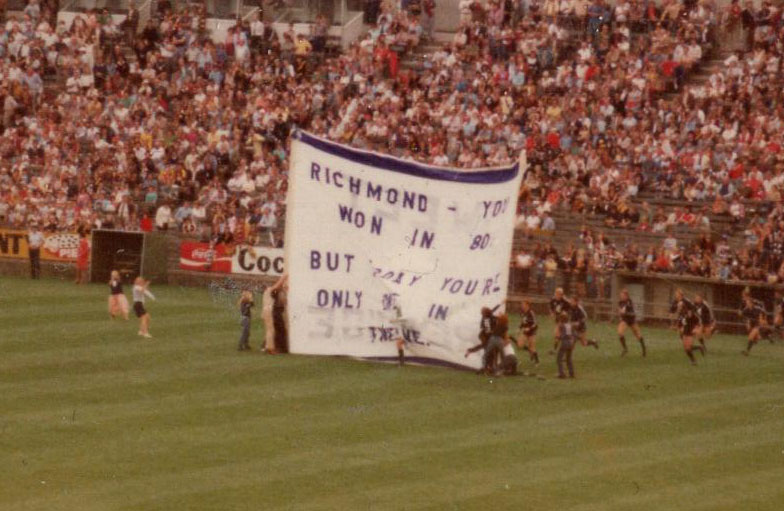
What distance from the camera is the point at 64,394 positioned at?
29.6 m

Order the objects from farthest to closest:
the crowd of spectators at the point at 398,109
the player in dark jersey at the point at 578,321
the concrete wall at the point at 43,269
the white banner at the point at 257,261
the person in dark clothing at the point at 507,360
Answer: the concrete wall at the point at 43,269 < the white banner at the point at 257,261 < the crowd of spectators at the point at 398,109 < the player in dark jersey at the point at 578,321 < the person in dark clothing at the point at 507,360

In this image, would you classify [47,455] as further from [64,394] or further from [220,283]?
[220,283]

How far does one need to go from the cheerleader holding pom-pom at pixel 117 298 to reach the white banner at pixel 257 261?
7.73 metres

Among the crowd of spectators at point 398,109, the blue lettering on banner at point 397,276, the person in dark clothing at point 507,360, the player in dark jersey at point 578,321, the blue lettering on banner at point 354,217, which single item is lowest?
the person in dark clothing at point 507,360

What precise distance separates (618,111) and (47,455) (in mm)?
27757

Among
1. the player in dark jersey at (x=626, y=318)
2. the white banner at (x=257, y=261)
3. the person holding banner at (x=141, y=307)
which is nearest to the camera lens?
the player in dark jersey at (x=626, y=318)

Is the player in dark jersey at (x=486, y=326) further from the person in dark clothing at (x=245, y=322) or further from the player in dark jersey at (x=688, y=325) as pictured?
the person in dark clothing at (x=245, y=322)

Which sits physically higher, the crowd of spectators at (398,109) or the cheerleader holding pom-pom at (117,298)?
the crowd of spectators at (398,109)

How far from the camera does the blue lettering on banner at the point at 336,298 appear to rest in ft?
109

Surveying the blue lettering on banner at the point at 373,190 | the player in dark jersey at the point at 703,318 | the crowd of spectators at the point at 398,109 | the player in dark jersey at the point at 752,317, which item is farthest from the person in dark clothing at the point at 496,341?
the crowd of spectators at the point at 398,109

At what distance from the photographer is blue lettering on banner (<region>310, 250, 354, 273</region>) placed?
33.3 meters

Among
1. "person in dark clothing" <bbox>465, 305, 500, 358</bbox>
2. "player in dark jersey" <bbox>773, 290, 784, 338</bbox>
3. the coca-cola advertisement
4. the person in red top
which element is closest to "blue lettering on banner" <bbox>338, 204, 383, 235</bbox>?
"person in dark clothing" <bbox>465, 305, 500, 358</bbox>

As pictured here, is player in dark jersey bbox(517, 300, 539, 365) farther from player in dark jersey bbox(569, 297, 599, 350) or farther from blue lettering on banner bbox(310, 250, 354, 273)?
blue lettering on banner bbox(310, 250, 354, 273)

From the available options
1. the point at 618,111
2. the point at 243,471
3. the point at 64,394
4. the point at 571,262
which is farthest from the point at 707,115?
the point at 243,471
